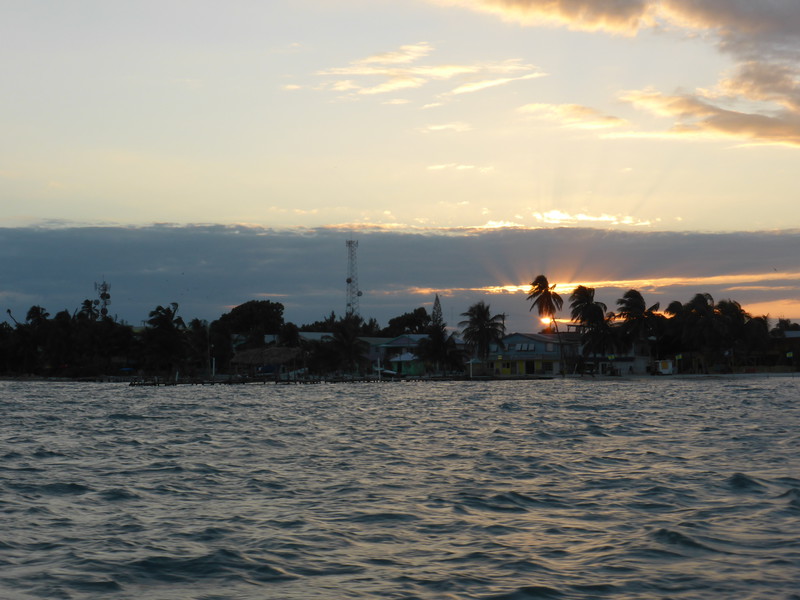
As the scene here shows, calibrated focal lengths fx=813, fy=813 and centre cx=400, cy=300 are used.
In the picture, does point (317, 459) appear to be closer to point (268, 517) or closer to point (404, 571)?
point (268, 517)

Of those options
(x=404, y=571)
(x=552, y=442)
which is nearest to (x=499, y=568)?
(x=404, y=571)

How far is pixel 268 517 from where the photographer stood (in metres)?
13.0

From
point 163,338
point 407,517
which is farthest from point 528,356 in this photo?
point 407,517

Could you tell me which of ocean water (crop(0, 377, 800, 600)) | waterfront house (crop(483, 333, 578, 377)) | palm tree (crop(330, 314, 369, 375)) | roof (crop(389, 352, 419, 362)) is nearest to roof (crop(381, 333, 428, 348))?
roof (crop(389, 352, 419, 362))

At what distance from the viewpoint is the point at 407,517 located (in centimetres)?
1296

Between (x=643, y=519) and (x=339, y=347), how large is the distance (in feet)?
290

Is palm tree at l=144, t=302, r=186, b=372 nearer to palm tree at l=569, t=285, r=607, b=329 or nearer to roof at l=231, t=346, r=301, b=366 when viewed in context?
roof at l=231, t=346, r=301, b=366

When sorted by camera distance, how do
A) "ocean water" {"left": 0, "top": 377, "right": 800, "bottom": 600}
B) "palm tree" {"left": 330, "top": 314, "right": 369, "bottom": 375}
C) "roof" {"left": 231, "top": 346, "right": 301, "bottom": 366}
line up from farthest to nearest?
"palm tree" {"left": 330, "top": 314, "right": 369, "bottom": 375}, "roof" {"left": 231, "top": 346, "right": 301, "bottom": 366}, "ocean water" {"left": 0, "top": 377, "right": 800, "bottom": 600}

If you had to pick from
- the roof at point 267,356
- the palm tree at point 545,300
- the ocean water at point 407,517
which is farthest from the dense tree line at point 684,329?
the ocean water at point 407,517

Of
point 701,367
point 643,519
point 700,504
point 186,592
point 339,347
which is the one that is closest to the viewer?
point 186,592

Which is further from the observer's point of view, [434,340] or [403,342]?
[403,342]

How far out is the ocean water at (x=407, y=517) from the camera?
30.6 ft

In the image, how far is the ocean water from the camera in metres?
9.34

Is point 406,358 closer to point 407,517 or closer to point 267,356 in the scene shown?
point 267,356
